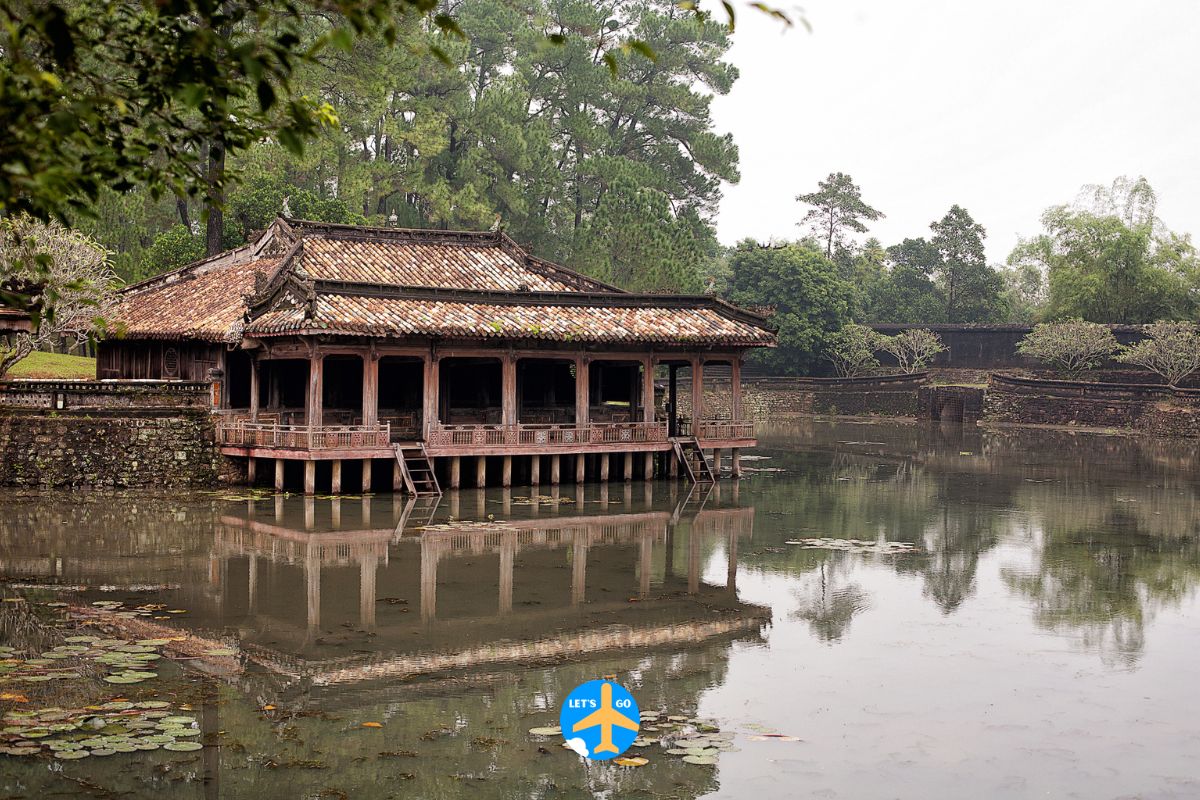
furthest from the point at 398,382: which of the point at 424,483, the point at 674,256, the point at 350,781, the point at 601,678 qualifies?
the point at 674,256

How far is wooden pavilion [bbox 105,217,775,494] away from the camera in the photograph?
1091 inches

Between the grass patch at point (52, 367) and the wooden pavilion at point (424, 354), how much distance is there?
249 centimetres

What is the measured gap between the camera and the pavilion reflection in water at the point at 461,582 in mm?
14586

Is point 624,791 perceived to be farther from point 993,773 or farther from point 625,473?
point 625,473

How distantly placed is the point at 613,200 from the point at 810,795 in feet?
165

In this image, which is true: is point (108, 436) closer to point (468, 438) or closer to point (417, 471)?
point (417, 471)

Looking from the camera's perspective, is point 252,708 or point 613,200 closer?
point 252,708

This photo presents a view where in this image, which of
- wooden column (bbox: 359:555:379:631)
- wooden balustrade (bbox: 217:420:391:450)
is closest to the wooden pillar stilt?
wooden balustrade (bbox: 217:420:391:450)

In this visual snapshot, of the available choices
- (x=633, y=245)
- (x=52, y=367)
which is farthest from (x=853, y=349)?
(x=52, y=367)

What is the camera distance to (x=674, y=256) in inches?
2312

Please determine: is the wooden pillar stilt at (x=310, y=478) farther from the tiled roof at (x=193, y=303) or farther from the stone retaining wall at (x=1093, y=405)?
the stone retaining wall at (x=1093, y=405)

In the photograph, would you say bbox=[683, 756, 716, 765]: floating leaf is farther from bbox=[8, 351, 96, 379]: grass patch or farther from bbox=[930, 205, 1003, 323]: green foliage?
bbox=[930, 205, 1003, 323]: green foliage

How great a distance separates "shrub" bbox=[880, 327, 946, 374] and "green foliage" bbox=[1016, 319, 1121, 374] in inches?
209

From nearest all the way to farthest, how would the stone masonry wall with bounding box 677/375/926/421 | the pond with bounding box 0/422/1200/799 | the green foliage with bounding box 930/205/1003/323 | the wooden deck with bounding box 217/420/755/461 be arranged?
1. the pond with bounding box 0/422/1200/799
2. the wooden deck with bounding box 217/420/755/461
3. the stone masonry wall with bounding box 677/375/926/421
4. the green foliage with bounding box 930/205/1003/323
